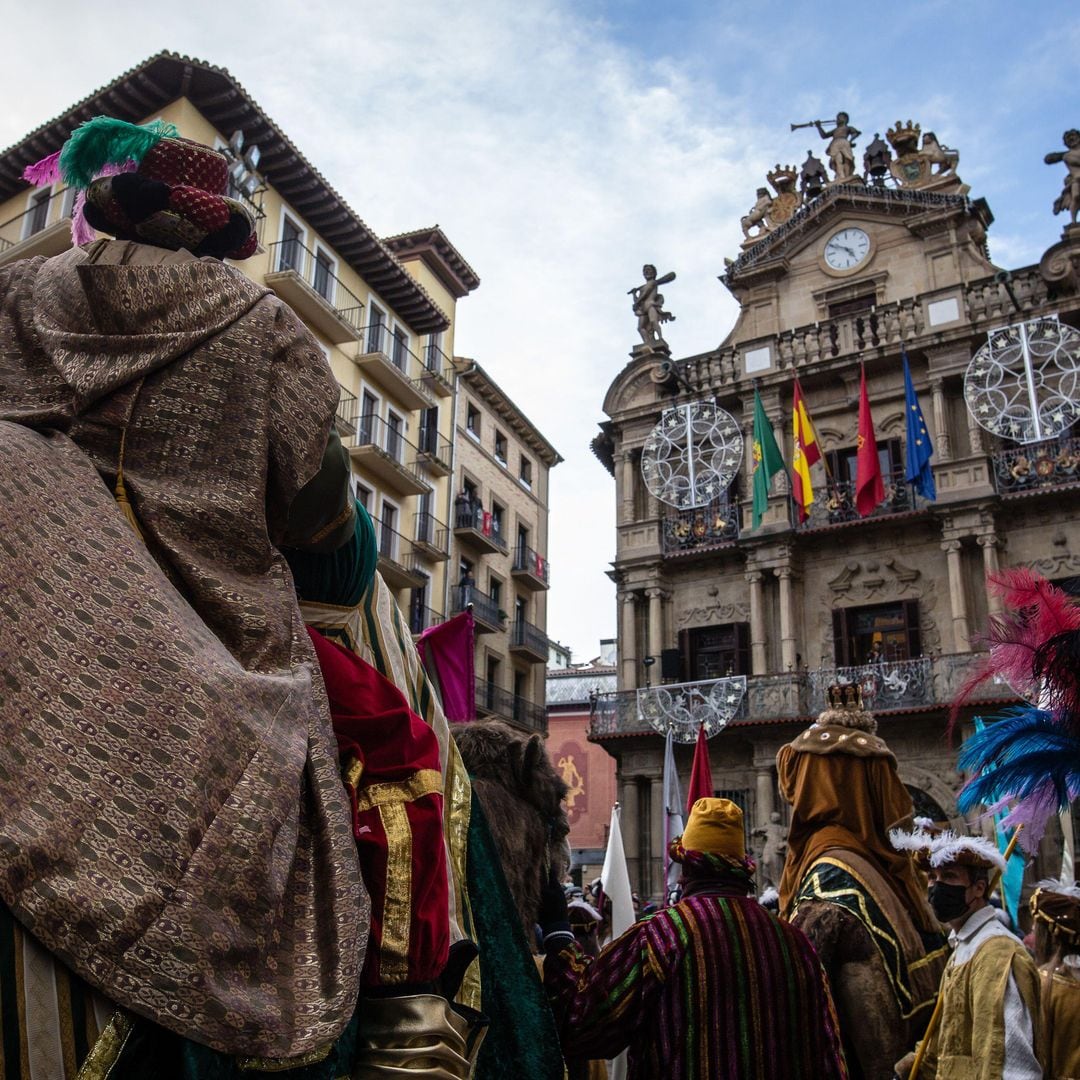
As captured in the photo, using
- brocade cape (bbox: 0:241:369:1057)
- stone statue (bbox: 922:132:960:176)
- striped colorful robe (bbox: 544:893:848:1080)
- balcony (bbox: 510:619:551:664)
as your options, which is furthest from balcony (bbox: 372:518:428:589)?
brocade cape (bbox: 0:241:369:1057)

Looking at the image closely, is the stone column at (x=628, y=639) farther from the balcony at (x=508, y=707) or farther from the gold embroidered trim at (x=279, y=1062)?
the gold embroidered trim at (x=279, y=1062)

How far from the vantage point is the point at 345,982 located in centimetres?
137

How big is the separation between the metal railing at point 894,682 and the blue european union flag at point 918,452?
3190 millimetres

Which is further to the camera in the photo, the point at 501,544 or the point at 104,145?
the point at 501,544

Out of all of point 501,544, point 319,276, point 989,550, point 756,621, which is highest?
point 319,276

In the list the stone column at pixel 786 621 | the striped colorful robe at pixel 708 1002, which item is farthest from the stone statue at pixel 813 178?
the striped colorful robe at pixel 708 1002

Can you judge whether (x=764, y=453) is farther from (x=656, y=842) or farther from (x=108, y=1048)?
(x=108, y=1048)

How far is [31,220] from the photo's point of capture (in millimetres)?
21906

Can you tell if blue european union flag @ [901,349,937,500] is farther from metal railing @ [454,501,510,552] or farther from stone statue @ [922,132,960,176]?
metal railing @ [454,501,510,552]

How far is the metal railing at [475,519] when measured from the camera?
95.9 ft

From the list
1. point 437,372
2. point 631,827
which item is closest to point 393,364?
point 437,372

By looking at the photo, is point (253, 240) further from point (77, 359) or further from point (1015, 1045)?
point (1015, 1045)

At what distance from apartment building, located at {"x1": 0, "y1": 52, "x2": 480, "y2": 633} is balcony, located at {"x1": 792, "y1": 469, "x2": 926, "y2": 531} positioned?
9394 mm

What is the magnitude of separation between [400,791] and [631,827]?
68.6ft
